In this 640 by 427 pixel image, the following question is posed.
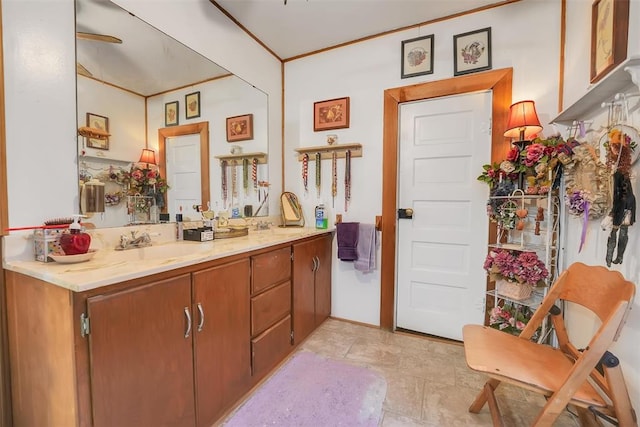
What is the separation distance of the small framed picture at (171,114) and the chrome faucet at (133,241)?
74 cm

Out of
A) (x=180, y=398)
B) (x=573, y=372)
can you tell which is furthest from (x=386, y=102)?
(x=180, y=398)

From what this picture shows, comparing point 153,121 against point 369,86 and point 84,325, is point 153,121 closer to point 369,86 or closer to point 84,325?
point 84,325

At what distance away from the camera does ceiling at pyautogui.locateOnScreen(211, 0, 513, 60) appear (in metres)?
2.06

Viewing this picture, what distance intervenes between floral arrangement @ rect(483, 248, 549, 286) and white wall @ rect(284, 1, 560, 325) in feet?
3.14

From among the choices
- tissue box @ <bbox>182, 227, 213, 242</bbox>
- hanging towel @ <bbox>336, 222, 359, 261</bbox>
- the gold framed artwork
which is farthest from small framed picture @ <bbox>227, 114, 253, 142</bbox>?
the gold framed artwork

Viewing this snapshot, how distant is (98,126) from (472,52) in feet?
8.53

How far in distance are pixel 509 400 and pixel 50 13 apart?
313cm

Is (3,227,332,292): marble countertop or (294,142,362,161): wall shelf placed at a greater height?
(294,142,362,161): wall shelf

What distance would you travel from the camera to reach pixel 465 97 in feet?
7.13

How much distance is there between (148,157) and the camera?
1.69 m

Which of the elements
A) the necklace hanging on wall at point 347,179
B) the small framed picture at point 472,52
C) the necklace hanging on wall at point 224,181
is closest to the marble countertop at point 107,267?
the necklace hanging on wall at point 224,181

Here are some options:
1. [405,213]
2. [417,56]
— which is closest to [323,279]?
[405,213]

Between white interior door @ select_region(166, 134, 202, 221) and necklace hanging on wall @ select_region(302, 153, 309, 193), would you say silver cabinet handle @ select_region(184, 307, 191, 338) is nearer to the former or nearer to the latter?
white interior door @ select_region(166, 134, 202, 221)

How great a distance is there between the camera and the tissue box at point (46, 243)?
3.77 feet
